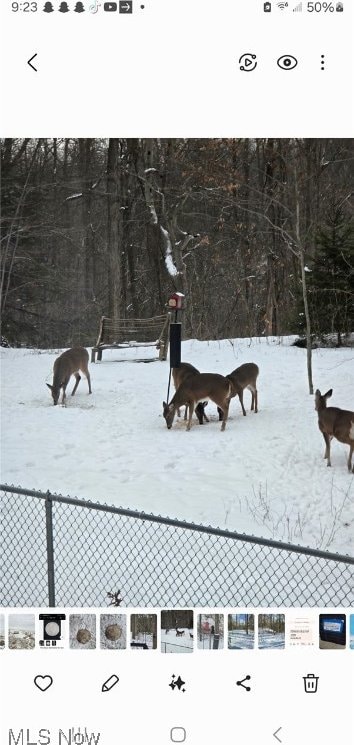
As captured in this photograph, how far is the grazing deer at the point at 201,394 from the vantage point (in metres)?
9.60

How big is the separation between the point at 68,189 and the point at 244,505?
11.6 m

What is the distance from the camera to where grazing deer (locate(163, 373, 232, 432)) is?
9602 mm

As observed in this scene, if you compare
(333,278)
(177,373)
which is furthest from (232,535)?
(333,278)

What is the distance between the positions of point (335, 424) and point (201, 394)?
2.28 metres

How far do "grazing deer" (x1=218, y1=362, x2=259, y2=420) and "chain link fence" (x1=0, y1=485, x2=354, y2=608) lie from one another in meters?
3.71

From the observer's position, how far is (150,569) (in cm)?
593
